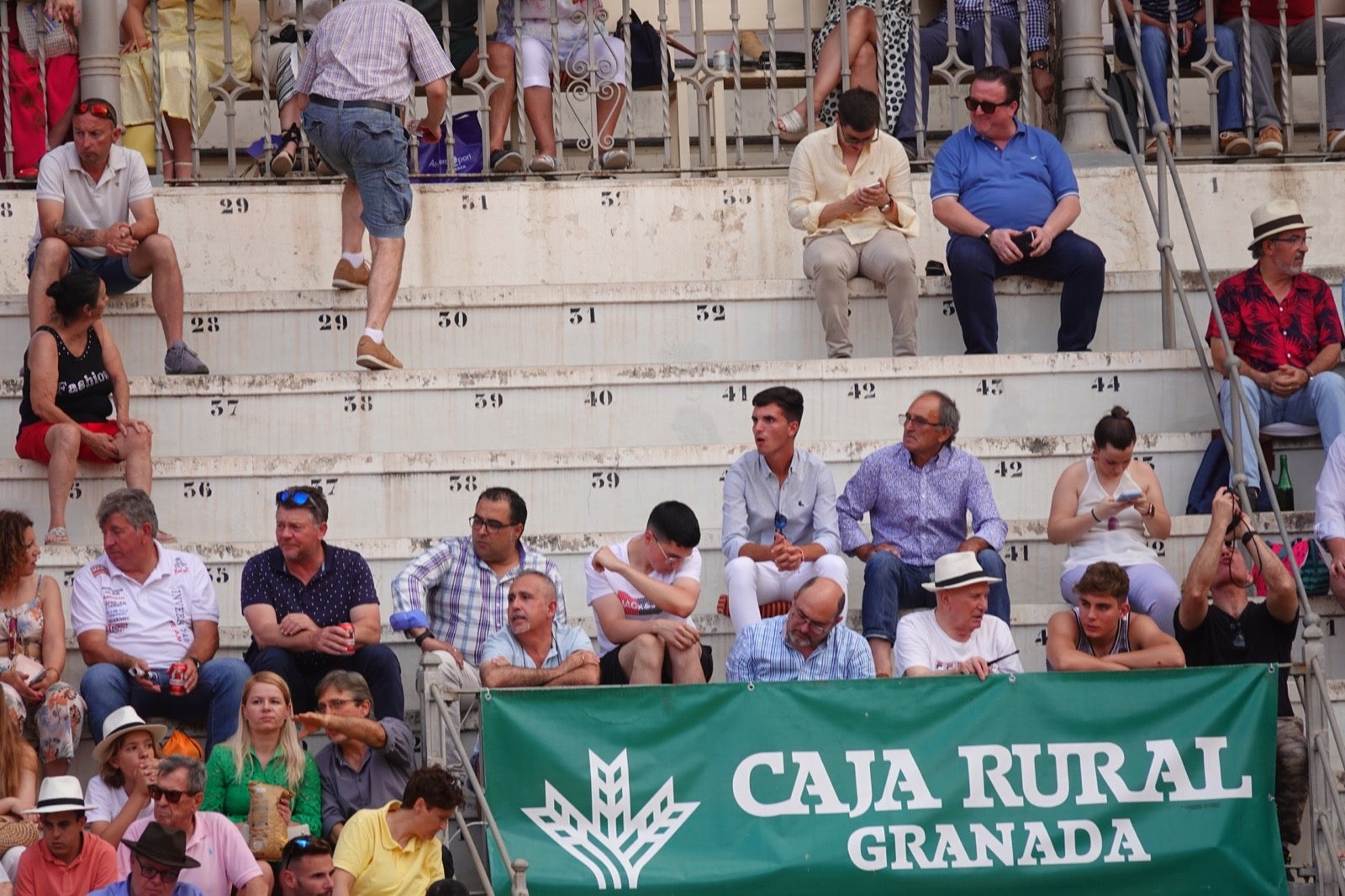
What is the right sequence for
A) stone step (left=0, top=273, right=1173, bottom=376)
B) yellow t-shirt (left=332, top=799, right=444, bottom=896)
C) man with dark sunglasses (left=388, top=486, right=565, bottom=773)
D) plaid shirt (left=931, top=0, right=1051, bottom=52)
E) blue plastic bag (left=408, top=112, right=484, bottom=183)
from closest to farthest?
yellow t-shirt (left=332, top=799, right=444, bottom=896), man with dark sunglasses (left=388, top=486, right=565, bottom=773), stone step (left=0, top=273, right=1173, bottom=376), blue plastic bag (left=408, top=112, right=484, bottom=183), plaid shirt (left=931, top=0, right=1051, bottom=52)

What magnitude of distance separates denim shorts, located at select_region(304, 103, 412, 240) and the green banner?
3.84 metres

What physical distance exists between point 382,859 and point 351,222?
15.1 feet

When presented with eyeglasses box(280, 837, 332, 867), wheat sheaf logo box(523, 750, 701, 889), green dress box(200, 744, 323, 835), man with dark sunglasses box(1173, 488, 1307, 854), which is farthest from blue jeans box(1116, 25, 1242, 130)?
eyeglasses box(280, 837, 332, 867)

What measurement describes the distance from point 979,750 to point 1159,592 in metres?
1.55

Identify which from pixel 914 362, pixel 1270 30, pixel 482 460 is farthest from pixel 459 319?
pixel 1270 30

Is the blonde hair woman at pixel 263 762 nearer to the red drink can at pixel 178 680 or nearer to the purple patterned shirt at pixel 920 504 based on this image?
the red drink can at pixel 178 680

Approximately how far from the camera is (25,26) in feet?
45.9

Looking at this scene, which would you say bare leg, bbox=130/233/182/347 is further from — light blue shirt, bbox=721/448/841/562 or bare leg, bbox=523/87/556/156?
light blue shirt, bbox=721/448/841/562

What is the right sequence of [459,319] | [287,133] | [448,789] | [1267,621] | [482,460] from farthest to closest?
[287,133]
[459,319]
[482,460]
[1267,621]
[448,789]

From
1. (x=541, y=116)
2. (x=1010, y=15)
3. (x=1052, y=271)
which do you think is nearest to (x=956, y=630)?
(x=1052, y=271)

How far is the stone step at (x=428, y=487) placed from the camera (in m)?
11.0

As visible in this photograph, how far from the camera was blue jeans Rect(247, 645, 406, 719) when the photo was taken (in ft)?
31.0

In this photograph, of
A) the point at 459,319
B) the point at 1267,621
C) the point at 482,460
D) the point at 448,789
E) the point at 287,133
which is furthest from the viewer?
the point at 287,133

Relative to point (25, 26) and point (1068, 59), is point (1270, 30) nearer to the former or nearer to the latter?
point (1068, 59)
